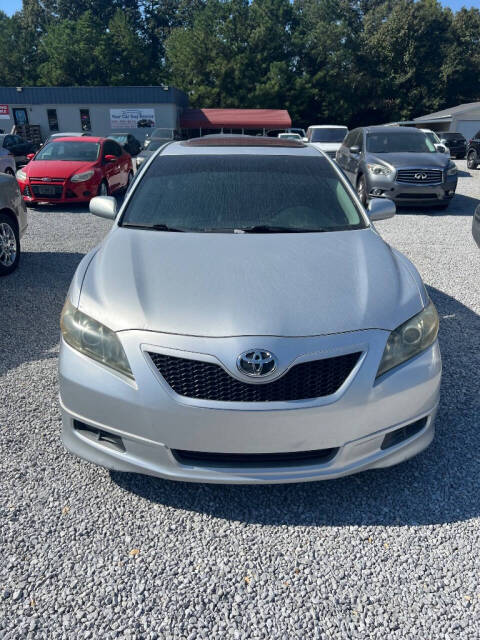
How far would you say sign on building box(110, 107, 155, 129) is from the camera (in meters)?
37.8

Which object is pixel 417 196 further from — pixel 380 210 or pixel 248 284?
pixel 248 284

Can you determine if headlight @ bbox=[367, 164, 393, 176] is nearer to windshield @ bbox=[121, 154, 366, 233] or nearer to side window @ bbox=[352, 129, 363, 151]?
side window @ bbox=[352, 129, 363, 151]

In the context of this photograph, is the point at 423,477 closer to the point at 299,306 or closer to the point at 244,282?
the point at 299,306

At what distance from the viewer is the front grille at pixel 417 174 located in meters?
9.95

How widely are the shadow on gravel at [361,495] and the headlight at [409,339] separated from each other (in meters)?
0.75

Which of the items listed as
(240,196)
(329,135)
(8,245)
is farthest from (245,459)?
(329,135)

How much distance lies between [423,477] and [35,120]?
42675 mm

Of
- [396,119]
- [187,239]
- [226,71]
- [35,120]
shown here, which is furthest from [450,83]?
[187,239]

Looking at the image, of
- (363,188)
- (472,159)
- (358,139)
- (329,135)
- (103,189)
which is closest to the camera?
(363,188)

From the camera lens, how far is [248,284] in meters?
2.48

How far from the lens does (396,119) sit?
5541cm

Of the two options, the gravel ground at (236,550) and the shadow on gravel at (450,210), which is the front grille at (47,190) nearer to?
the shadow on gravel at (450,210)

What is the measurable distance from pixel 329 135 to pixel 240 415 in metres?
19.8

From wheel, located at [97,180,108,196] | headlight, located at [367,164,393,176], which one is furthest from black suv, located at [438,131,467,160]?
wheel, located at [97,180,108,196]
